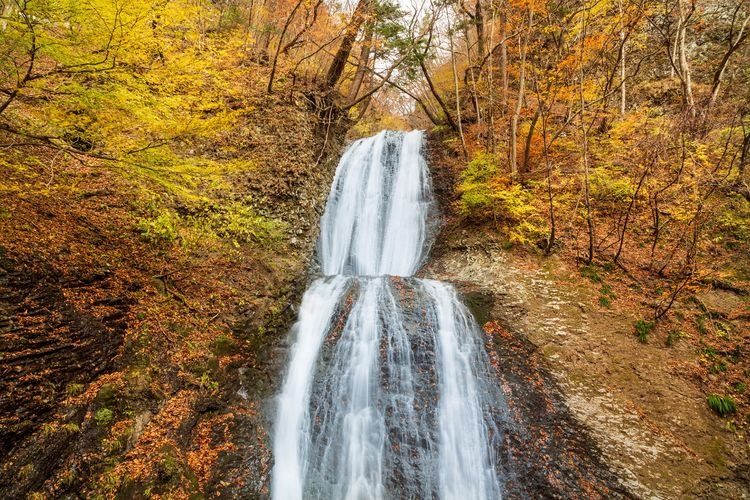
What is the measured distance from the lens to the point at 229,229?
7.03 metres

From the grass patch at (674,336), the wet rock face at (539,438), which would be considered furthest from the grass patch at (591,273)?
the wet rock face at (539,438)

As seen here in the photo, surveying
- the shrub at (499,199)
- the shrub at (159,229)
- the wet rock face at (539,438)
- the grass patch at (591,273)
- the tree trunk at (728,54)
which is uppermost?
the tree trunk at (728,54)

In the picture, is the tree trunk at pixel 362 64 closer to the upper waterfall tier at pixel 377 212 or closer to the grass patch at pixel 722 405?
the upper waterfall tier at pixel 377 212

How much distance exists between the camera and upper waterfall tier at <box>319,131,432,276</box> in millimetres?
11289

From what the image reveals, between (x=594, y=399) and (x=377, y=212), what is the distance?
8.34m

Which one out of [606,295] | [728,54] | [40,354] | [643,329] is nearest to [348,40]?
[728,54]

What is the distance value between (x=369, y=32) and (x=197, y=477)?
40.7 feet

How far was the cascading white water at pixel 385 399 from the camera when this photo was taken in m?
5.43

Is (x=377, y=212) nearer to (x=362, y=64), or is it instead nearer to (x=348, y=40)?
(x=362, y=64)

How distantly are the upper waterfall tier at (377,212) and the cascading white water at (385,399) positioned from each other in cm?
268

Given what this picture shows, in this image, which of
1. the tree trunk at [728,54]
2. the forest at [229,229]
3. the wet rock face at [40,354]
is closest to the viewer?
the wet rock face at [40,354]

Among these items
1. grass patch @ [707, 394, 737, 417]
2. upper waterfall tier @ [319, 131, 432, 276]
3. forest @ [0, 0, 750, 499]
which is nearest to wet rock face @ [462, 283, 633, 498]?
forest @ [0, 0, 750, 499]

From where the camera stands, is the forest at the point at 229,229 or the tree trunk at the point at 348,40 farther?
the tree trunk at the point at 348,40

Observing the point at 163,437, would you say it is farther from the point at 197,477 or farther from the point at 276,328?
the point at 276,328
